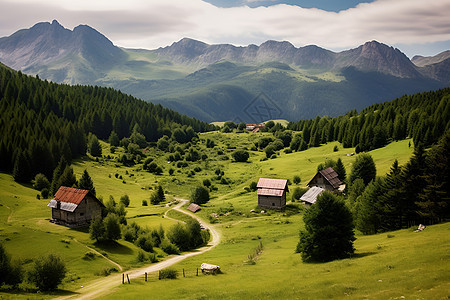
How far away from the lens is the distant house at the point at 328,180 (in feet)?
302

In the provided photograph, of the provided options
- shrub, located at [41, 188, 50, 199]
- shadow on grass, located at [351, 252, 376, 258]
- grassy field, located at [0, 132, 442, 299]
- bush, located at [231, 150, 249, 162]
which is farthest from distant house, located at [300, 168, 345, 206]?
bush, located at [231, 150, 249, 162]

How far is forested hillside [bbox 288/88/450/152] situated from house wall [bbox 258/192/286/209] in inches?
2104

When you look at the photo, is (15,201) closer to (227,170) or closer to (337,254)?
(337,254)

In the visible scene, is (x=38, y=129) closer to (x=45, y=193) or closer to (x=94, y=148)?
(x=94, y=148)

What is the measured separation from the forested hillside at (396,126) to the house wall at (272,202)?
175 ft

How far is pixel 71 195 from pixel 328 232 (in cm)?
5467

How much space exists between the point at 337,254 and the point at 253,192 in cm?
6923

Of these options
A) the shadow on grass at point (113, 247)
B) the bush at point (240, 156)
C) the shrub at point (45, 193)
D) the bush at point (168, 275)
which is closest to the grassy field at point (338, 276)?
the bush at point (168, 275)

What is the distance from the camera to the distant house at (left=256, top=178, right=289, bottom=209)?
90.2 m

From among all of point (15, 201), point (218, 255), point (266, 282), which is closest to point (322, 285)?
point (266, 282)

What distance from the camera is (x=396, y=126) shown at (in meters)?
133

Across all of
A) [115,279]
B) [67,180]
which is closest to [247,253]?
[115,279]

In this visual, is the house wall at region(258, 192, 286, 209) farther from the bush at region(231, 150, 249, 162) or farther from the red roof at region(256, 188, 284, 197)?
the bush at region(231, 150, 249, 162)

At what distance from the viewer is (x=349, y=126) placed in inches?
6255
